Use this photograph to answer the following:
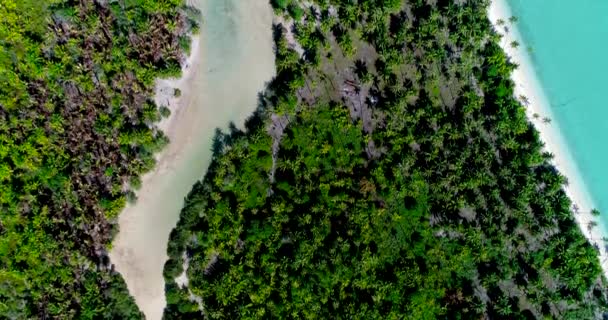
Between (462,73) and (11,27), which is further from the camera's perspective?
(462,73)

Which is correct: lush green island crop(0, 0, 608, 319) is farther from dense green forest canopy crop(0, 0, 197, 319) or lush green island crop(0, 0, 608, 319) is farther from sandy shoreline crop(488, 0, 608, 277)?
sandy shoreline crop(488, 0, 608, 277)

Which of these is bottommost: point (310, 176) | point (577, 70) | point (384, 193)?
point (384, 193)

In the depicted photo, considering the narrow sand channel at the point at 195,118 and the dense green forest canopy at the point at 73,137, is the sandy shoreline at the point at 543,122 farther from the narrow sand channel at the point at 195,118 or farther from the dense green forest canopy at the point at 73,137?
the dense green forest canopy at the point at 73,137

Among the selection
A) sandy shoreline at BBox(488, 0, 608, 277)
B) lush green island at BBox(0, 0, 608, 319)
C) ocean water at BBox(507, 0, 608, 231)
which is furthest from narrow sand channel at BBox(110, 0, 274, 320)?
ocean water at BBox(507, 0, 608, 231)

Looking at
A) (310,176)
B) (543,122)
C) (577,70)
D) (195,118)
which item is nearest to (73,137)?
(195,118)

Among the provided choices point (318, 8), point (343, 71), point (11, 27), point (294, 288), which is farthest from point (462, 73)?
point (11, 27)

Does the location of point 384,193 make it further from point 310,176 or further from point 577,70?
point 577,70

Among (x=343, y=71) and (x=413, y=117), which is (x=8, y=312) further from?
(x=413, y=117)
